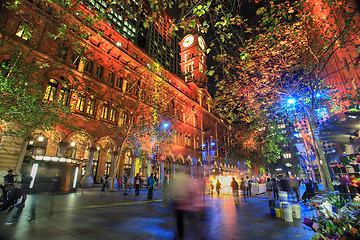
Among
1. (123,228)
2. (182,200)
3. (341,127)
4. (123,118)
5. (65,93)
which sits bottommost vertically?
(123,228)

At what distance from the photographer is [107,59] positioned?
885 inches

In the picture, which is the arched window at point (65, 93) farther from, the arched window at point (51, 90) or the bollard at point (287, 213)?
the bollard at point (287, 213)

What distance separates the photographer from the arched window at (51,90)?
16.7 metres

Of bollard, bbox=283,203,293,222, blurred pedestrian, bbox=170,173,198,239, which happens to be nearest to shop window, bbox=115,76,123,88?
blurred pedestrian, bbox=170,173,198,239

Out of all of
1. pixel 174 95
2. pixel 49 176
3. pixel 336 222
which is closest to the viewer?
pixel 336 222

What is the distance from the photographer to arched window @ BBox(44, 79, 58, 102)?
1667cm

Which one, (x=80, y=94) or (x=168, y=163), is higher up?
(x=80, y=94)

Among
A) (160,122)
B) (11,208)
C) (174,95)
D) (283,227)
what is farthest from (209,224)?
(174,95)

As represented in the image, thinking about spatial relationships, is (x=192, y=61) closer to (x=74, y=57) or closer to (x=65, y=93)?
(x=74, y=57)

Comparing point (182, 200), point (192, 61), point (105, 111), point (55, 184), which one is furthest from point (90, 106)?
point (192, 61)

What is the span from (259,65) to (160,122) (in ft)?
47.2

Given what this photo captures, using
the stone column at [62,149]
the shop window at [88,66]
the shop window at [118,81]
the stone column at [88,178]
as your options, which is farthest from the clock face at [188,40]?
the stone column at [62,149]

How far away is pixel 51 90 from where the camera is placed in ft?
56.0

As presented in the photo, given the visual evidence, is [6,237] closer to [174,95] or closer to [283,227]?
[283,227]
